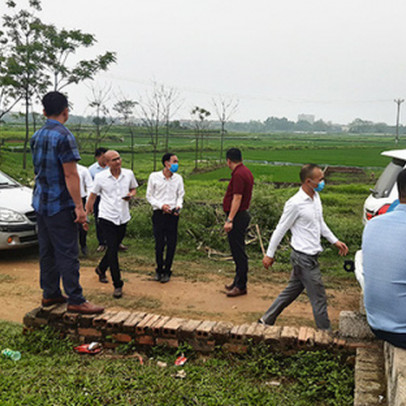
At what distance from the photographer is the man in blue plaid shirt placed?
3932 mm

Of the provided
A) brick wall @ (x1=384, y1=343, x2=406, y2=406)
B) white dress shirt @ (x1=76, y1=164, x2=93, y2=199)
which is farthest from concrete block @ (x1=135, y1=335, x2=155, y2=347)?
white dress shirt @ (x1=76, y1=164, x2=93, y2=199)

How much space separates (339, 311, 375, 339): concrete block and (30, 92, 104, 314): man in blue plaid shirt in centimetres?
207

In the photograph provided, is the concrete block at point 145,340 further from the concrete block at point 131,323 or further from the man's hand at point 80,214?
the man's hand at point 80,214

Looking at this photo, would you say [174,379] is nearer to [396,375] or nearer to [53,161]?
[396,375]

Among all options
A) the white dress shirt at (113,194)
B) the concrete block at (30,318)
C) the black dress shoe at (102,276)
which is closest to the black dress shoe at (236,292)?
the white dress shirt at (113,194)

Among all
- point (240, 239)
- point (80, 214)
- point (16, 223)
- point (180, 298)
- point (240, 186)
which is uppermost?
point (240, 186)

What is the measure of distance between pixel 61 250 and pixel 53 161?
2.48 feet

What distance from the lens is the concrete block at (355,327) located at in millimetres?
3648

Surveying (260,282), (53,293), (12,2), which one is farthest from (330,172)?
(53,293)

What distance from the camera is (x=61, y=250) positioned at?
4.05 meters

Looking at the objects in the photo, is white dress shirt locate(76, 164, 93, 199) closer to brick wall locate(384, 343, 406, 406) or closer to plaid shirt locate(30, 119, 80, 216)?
plaid shirt locate(30, 119, 80, 216)

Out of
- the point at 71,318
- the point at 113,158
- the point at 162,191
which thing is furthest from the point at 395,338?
the point at 162,191

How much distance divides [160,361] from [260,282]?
2.90 metres

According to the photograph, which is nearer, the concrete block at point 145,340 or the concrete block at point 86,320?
the concrete block at point 145,340
